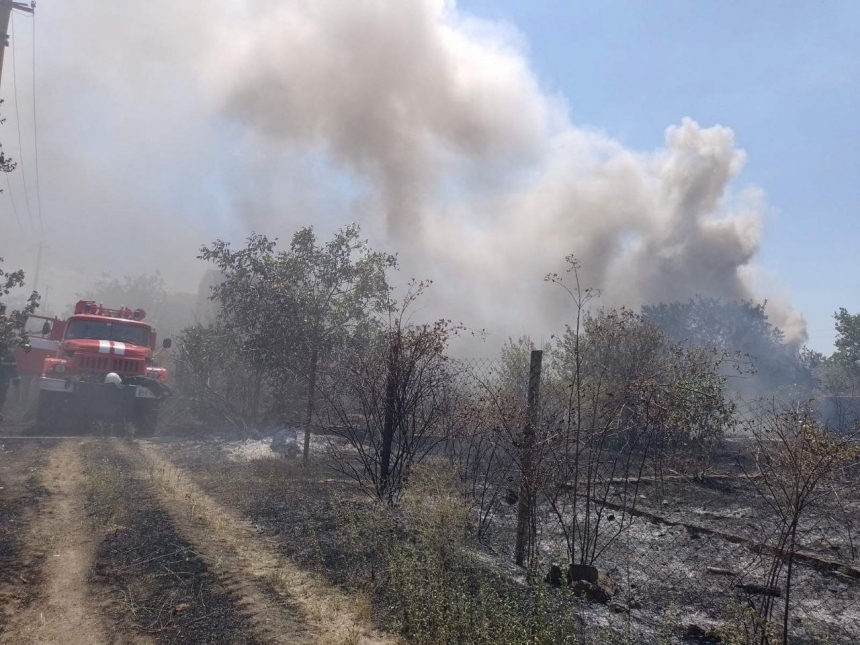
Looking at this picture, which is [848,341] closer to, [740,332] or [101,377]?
[740,332]

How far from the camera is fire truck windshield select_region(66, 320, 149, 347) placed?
15.3 meters

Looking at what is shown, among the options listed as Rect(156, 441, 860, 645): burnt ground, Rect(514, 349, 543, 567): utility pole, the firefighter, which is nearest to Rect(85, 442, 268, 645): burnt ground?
Rect(156, 441, 860, 645): burnt ground

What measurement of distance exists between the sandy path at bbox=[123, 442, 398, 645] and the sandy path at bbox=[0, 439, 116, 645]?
35.4 inches

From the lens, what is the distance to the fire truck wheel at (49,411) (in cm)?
1412

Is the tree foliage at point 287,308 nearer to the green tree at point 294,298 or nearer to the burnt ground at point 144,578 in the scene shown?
the green tree at point 294,298

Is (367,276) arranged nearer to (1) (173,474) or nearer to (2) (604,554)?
(1) (173,474)

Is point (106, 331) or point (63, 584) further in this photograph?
point (106, 331)

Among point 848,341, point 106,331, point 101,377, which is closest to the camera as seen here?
point 101,377

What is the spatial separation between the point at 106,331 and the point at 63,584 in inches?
470

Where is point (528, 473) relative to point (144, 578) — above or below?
above

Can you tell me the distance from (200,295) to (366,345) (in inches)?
1455

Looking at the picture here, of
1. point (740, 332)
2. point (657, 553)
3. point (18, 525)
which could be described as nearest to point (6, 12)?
point (18, 525)

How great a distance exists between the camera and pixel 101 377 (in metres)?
14.6

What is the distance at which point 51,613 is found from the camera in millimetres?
4398
